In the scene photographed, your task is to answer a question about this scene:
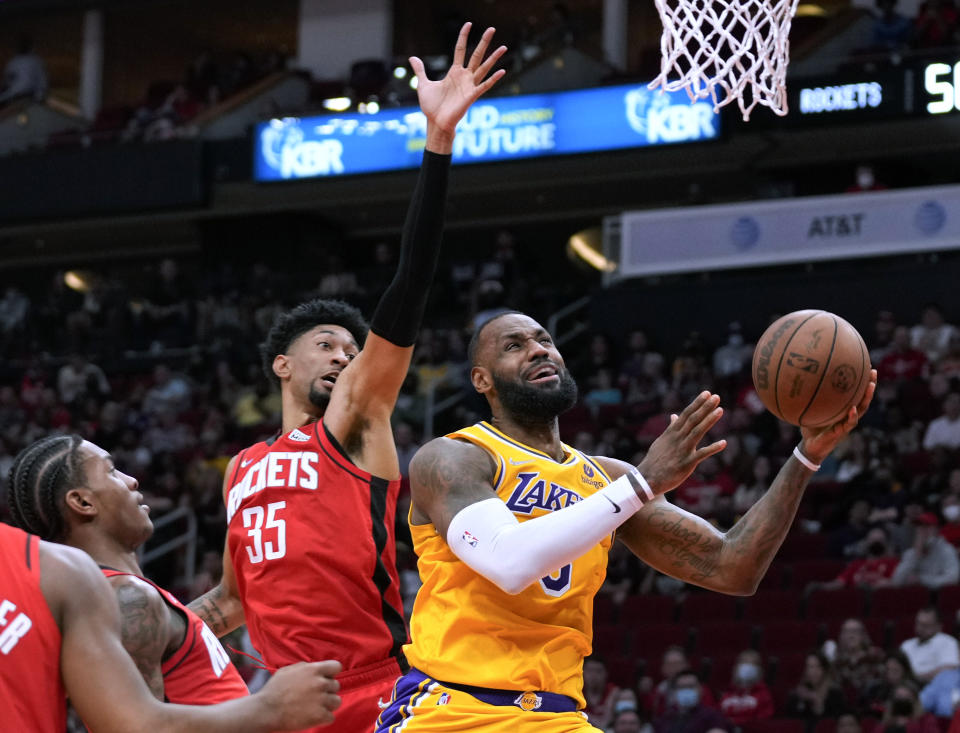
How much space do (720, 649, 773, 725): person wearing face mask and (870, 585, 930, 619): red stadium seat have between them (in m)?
0.96

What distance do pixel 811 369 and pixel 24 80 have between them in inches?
798

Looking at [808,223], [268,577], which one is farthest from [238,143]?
[268,577]

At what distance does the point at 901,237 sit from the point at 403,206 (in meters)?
8.08

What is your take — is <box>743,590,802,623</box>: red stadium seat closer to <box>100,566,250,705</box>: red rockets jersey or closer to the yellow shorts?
the yellow shorts

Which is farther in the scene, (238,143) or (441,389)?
(238,143)

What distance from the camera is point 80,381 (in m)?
17.5

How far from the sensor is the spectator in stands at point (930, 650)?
917 centimetres

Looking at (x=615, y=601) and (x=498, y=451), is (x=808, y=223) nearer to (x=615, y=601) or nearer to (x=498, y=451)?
(x=615, y=601)

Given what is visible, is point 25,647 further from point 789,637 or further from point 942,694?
point 789,637

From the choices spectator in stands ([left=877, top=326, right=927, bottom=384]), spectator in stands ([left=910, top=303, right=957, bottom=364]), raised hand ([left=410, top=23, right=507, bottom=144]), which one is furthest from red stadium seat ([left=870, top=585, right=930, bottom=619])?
raised hand ([left=410, top=23, right=507, bottom=144])

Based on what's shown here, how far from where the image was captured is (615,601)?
11.5m

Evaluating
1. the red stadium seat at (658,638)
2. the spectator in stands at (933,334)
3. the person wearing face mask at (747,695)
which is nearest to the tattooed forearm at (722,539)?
the person wearing face mask at (747,695)

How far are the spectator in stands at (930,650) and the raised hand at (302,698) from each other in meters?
7.02

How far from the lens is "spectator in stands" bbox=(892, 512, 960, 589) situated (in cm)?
1020
